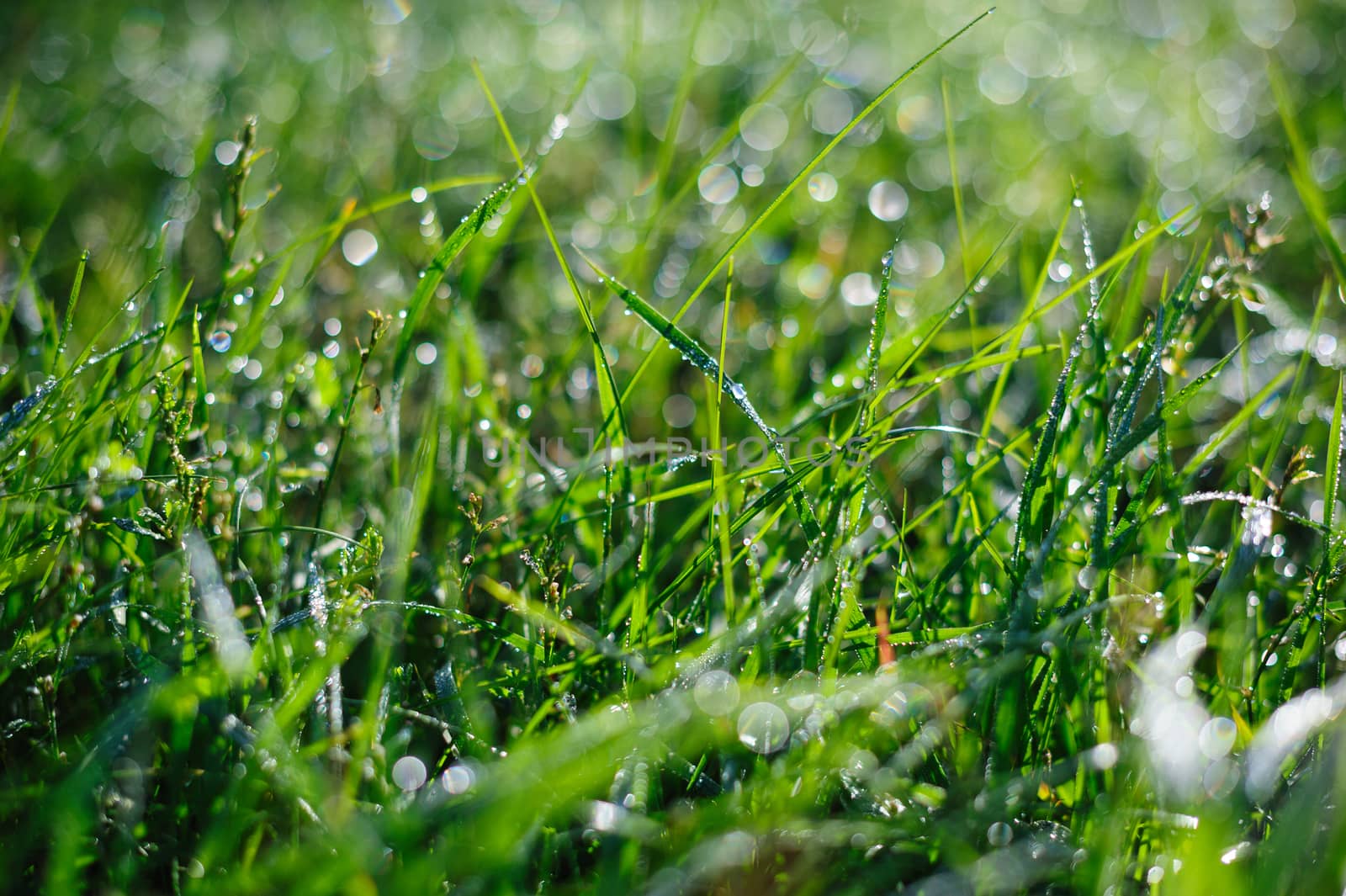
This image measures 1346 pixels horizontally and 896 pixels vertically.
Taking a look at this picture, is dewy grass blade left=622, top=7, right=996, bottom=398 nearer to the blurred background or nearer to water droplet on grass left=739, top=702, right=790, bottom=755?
the blurred background

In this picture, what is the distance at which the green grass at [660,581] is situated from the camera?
796 millimetres

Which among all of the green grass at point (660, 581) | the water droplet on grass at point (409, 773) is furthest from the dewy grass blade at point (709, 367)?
the water droplet on grass at point (409, 773)

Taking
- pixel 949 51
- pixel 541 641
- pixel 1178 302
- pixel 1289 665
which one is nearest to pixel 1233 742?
pixel 1289 665

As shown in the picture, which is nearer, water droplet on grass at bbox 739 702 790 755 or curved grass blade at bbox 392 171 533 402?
water droplet on grass at bbox 739 702 790 755

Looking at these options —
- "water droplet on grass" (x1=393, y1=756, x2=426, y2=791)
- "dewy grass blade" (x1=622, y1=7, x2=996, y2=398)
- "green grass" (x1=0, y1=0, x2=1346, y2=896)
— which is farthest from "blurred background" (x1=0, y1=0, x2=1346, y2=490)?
→ "water droplet on grass" (x1=393, y1=756, x2=426, y2=791)

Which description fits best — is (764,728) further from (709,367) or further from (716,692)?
(709,367)

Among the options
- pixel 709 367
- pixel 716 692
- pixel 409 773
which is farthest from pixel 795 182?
pixel 409 773

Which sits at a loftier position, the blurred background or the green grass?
the blurred background

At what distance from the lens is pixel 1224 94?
307 centimetres

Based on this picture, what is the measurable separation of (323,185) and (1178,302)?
1.83m

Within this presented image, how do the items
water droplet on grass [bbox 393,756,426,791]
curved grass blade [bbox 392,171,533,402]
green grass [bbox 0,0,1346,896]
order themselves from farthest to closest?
curved grass blade [bbox 392,171,533,402]
water droplet on grass [bbox 393,756,426,791]
green grass [bbox 0,0,1346,896]

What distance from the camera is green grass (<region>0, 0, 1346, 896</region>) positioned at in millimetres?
796

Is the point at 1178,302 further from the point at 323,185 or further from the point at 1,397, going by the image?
→ the point at 323,185

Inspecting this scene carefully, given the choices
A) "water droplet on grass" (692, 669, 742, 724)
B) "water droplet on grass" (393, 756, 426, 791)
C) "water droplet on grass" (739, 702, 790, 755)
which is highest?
"water droplet on grass" (692, 669, 742, 724)
